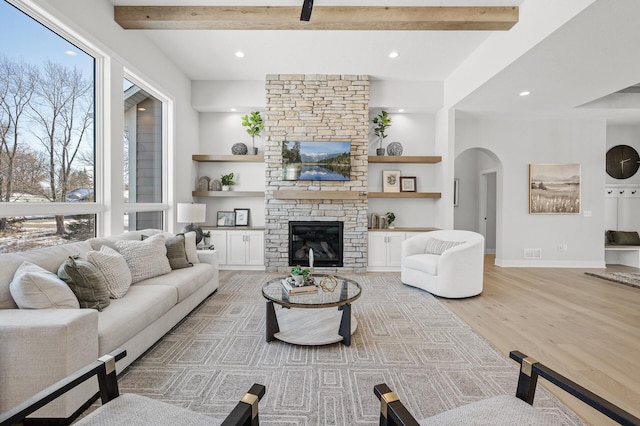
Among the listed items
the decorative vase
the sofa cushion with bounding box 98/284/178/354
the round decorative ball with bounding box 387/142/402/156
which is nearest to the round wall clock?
the round decorative ball with bounding box 387/142/402/156

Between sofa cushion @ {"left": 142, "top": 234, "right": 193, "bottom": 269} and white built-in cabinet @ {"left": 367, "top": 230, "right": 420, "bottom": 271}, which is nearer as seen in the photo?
sofa cushion @ {"left": 142, "top": 234, "right": 193, "bottom": 269}

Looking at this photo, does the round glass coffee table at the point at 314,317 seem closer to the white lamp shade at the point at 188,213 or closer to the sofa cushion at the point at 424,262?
the sofa cushion at the point at 424,262

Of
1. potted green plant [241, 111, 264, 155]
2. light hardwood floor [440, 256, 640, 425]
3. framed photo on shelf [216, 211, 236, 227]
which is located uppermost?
potted green plant [241, 111, 264, 155]

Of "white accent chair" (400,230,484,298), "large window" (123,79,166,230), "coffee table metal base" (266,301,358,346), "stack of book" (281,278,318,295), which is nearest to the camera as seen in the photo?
"coffee table metal base" (266,301,358,346)

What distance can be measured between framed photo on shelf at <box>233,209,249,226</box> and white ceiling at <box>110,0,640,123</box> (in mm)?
2307

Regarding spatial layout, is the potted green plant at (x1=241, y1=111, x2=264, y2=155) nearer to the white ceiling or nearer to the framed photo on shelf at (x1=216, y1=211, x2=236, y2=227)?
the white ceiling

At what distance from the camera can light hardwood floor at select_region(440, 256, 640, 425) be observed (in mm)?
2000

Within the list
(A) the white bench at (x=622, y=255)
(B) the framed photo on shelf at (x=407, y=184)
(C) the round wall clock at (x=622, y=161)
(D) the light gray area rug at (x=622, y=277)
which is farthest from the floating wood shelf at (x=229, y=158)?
(C) the round wall clock at (x=622, y=161)

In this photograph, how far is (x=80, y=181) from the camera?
3002mm

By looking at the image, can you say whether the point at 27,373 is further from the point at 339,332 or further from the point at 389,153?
the point at 389,153

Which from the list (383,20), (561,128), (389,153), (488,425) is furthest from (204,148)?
(561,128)

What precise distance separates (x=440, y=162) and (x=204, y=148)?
4323 millimetres

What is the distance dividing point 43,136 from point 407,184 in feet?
16.3

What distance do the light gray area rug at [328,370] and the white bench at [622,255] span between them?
16.8 ft
